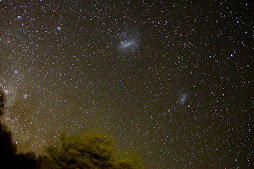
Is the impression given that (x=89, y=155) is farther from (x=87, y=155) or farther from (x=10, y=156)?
(x=10, y=156)

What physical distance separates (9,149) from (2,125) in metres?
0.80

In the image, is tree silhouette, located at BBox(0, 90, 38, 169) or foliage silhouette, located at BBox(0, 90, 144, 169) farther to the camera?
tree silhouette, located at BBox(0, 90, 38, 169)

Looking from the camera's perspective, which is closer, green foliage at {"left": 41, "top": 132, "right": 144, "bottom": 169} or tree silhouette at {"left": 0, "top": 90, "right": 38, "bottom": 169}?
green foliage at {"left": 41, "top": 132, "right": 144, "bottom": 169}

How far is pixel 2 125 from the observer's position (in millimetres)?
5812

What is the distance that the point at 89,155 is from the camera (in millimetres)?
2439

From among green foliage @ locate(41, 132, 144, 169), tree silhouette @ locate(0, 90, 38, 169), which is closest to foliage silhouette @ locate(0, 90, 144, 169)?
green foliage @ locate(41, 132, 144, 169)

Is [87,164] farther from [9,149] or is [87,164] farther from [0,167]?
[9,149]

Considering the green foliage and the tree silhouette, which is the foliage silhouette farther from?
the tree silhouette

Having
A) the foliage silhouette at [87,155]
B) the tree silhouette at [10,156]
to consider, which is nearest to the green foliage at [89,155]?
the foliage silhouette at [87,155]

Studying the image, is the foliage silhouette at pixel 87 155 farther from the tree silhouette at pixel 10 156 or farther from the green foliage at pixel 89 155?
the tree silhouette at pixel 10 156

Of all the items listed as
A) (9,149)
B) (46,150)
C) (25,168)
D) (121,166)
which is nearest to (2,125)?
(9,149)

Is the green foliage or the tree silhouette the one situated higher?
the green foliage

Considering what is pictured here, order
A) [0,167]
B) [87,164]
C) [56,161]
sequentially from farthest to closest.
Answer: [0,167] → [56,161] → [87,164]

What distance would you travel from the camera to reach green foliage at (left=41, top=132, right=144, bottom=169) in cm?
241
